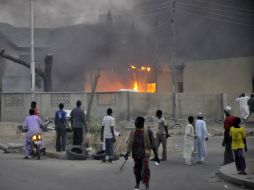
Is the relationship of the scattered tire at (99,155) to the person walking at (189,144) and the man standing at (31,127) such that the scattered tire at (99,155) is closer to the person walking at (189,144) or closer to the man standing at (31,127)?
the man standing at (31,127)

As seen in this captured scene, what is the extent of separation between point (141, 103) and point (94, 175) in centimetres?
1695

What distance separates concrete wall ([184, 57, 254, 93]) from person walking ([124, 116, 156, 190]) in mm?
28550

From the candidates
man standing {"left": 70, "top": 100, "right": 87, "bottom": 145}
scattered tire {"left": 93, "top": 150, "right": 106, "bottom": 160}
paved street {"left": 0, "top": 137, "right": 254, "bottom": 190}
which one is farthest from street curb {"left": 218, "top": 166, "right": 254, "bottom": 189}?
man standing {"left": 70, "top": 100, "right": 87, "bottom": 145}

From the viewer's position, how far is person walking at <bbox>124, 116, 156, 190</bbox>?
9688 millimetres

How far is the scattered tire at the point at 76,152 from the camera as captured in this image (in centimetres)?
1575

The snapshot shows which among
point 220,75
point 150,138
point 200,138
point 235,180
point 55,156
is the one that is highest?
point 220,75

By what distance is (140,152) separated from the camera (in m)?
9.74

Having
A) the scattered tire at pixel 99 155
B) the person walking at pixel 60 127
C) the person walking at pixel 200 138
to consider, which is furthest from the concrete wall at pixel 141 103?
the person walking at pixel 200 138

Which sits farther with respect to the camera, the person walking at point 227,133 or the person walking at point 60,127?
the person walking at point 60,127

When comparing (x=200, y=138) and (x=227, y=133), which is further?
(x=200, y=138)

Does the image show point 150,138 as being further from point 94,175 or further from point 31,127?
point 31,127

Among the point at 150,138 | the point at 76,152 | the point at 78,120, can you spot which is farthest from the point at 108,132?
the point at 150,138

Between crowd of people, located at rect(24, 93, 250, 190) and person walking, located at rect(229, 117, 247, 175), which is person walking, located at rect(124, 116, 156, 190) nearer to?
crowd of people, located at rect(24, 93, 250, 190)

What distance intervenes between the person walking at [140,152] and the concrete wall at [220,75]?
93.7ft
